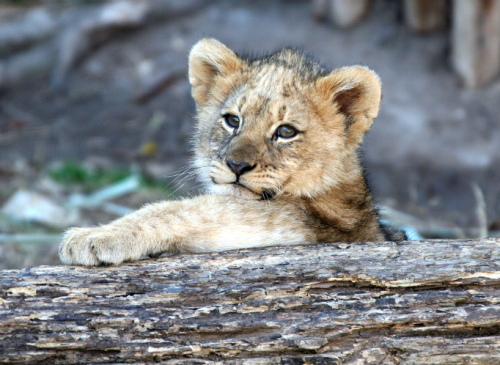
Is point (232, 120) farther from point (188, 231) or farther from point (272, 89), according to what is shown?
point (188, 231)

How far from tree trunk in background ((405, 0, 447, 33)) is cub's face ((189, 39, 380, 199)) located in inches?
256

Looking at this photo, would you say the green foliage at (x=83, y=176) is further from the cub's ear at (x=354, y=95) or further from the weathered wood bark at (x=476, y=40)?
the weathered wood bark at (x=476, y=40)

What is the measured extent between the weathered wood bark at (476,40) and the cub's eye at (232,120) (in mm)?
6306

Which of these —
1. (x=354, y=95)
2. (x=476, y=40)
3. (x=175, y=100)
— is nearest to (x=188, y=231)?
(x=354, y=95)

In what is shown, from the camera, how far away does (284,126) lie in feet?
14.9

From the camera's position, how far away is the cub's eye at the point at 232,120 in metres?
4.77

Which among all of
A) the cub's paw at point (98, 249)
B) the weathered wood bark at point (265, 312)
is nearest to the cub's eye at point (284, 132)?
the weathered wood bark at point (265, 312)

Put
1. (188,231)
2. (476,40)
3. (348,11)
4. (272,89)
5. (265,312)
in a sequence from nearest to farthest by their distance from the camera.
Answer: (265,312) → (188,231) → (272,89) → (476,40) → (348,11)

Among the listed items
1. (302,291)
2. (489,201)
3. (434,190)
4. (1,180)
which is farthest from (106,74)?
(302,291)

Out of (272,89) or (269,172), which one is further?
(272,89)

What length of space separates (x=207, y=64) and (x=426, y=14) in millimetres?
6792

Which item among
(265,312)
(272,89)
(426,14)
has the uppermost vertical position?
(426,14)

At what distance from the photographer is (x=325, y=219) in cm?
440

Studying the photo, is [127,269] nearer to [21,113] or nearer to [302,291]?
[302,291]
